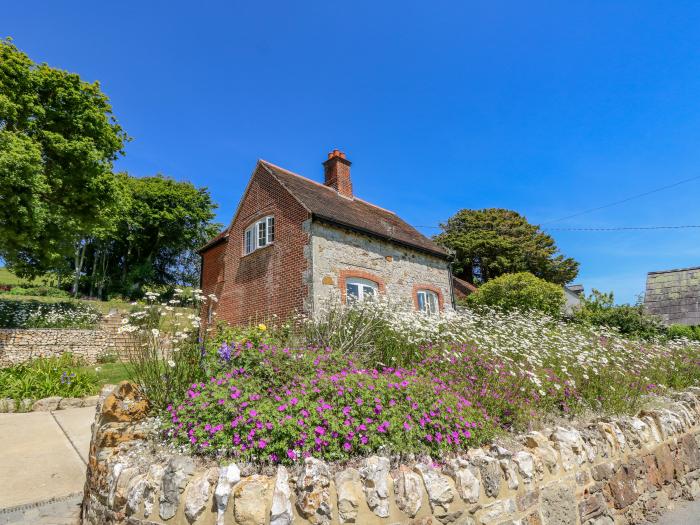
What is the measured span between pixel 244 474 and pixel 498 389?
10.7ft

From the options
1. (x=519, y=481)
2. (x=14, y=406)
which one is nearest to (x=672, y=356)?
(x=519, y=481)

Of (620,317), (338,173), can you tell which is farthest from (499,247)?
(338,173)

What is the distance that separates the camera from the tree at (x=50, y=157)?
10633 millimetres

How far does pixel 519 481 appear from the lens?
3.14 meters

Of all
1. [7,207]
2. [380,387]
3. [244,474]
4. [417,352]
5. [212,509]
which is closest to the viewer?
[212,509]

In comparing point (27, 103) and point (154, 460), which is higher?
point (27, 103)

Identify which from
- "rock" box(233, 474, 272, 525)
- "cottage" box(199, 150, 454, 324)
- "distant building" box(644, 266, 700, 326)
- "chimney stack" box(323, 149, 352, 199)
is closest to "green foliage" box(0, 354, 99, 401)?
"cottage" box(199, 150, 454, 324)

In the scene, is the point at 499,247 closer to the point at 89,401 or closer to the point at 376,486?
the point at 89,401

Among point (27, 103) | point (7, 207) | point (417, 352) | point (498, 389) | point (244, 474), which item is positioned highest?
point (27, 103)

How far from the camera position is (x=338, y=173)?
15.2m

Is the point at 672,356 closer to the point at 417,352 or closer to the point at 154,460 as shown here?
the point at 417,352

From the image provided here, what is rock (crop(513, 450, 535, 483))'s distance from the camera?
3184 millimetres

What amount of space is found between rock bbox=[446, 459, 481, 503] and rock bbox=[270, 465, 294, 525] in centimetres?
127

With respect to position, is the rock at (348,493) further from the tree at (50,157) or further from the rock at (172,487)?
the tree at (50,157)
